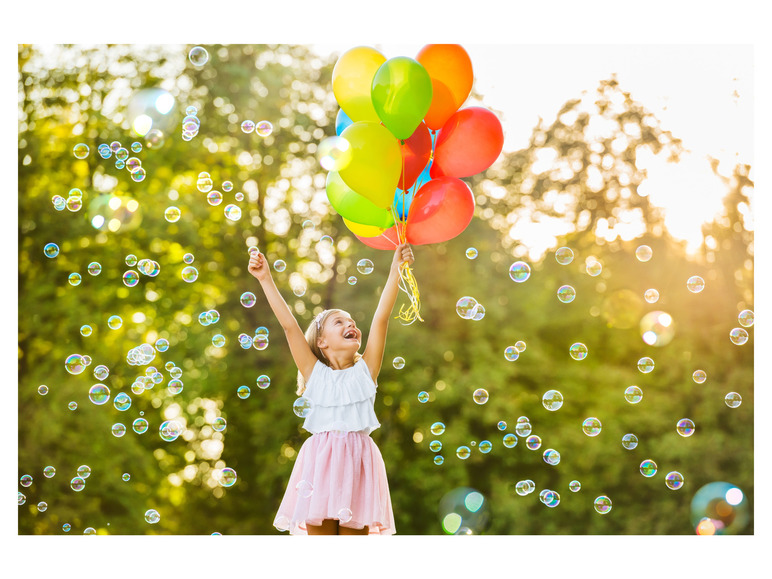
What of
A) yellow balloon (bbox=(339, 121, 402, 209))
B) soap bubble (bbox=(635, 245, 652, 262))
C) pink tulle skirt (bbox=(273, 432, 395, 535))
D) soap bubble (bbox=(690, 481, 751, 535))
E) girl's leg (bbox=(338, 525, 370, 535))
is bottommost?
soap bubble (bbox=(690, 481, 751, 535))

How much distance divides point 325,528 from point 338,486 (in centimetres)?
18

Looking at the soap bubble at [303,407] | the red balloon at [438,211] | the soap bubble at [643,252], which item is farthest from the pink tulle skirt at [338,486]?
the soap bubble at [643,252]

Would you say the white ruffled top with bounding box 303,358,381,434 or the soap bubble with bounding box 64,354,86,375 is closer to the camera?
the white ruffled top with bounding box 303,358,381,434

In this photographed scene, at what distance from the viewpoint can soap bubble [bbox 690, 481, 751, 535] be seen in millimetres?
5117

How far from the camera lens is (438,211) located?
11.2 ft

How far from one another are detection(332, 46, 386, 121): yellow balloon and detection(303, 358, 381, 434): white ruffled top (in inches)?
43.2

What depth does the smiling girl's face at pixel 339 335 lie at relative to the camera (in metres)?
3.18

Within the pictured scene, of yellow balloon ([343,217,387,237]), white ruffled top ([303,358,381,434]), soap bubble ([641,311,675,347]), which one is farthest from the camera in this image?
soap bubble ([641,311,675,347])

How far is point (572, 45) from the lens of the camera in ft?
22.2

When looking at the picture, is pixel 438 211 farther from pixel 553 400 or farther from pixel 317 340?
pixel 553 400

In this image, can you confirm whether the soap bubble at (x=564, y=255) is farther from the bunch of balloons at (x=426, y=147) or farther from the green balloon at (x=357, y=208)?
the green balloon at (x=357, y=208)

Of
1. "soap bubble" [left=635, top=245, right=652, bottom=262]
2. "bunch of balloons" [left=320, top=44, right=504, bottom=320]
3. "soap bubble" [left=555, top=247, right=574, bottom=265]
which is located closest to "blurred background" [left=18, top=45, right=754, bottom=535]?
"soap bubble" [left=635, top=245, right=652, bottom=262]

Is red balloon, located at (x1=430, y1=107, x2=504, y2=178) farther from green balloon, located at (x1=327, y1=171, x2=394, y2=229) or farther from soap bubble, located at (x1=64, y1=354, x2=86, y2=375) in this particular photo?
soap bubble, located at (x1=64, y1=354, x2=86, y2=375)

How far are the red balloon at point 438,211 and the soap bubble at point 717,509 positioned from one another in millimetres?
2770
